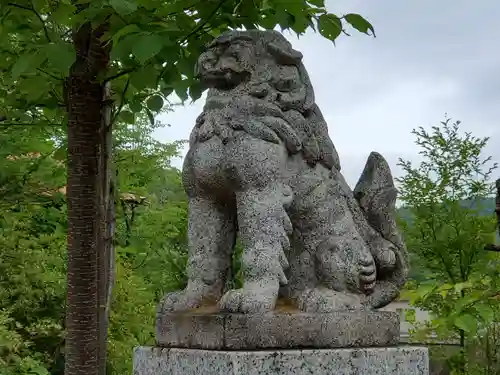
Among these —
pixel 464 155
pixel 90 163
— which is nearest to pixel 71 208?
pixel 90 163

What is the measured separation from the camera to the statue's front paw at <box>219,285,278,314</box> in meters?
3.46

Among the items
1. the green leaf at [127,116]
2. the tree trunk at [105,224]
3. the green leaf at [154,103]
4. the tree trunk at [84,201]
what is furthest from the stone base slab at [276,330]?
the green leaf at [127,116]

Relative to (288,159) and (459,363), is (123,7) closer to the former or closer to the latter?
(288,159)

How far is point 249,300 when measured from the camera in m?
3.48

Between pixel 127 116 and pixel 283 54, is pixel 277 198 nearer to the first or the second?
pixel 283 54

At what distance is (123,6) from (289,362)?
2.08m

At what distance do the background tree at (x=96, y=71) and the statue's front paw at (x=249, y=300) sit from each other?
4.58 feet

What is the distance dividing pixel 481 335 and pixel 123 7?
646 centimetres

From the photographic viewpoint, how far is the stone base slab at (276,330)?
3.42m

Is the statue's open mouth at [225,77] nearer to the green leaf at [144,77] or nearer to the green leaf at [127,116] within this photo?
the green leaf at [144,77]

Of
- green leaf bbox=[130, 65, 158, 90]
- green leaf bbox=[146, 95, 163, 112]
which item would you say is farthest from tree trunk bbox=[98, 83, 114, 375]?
green leaf bbox=[130, 65, 158, 90]

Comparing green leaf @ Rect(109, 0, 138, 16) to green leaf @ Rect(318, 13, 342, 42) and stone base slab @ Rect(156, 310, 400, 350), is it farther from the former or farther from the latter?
stone base slab @ Rect(156, 310, 400, 350)

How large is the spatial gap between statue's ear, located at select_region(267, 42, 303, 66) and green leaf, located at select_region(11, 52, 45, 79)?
159cm

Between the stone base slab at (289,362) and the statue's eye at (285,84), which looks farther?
the statue's eye at (285,84)
